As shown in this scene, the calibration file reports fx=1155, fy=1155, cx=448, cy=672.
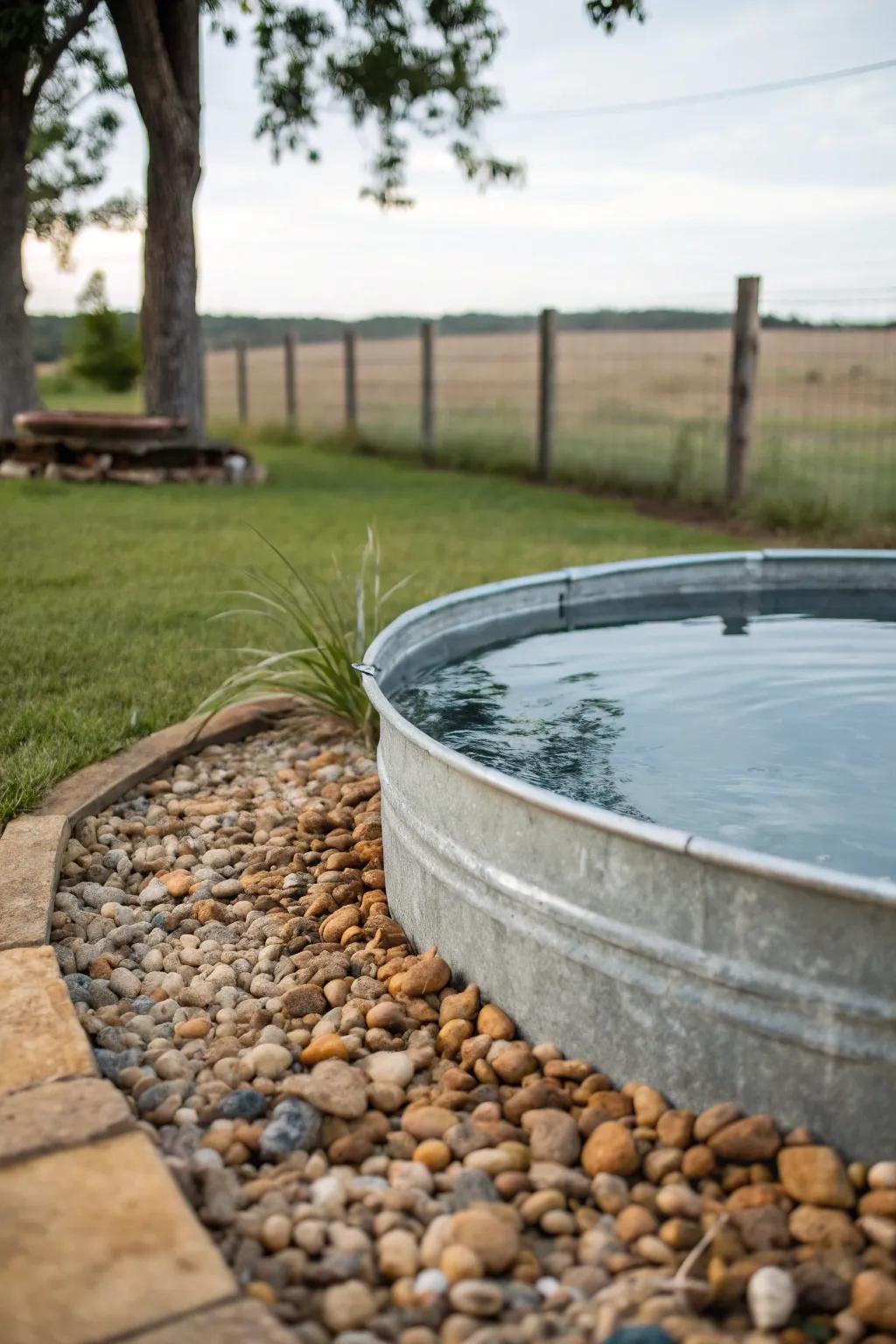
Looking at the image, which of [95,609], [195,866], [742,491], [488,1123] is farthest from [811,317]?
[488,1123]

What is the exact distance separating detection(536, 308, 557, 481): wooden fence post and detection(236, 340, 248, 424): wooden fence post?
865 cm

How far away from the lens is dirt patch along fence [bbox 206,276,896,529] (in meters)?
8.94

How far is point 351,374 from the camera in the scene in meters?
15.2

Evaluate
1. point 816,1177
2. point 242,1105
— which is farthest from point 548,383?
point 816,1177

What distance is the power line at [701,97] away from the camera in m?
12.1

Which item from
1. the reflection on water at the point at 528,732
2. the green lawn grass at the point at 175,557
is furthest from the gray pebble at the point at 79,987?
the reflection on water at the point at 528,732

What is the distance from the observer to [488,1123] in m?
1.80

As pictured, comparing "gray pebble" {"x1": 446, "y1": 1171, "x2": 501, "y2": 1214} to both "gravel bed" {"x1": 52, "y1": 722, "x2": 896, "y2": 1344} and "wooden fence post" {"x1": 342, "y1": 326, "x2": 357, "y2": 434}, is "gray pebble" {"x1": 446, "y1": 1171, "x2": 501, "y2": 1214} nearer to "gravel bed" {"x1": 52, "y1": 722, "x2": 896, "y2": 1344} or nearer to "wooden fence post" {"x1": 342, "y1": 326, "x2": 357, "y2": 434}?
"gravel bed" {"x1": 52, "y1": 722, "x2": 896, "y2": 1344}

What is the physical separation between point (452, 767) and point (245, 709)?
1.92 meters

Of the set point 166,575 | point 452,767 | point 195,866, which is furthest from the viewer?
point 166,575

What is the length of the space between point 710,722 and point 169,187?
904cm

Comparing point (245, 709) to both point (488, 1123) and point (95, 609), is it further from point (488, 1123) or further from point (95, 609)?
point (488, 1123)

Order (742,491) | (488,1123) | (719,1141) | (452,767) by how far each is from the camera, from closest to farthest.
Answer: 1. (719,1141)
2. (488,1123)
3. (452,767)
4. (742,491)

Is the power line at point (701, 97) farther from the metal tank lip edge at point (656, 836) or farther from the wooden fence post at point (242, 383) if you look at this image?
the metal tank lip edge at point (656, 836)
